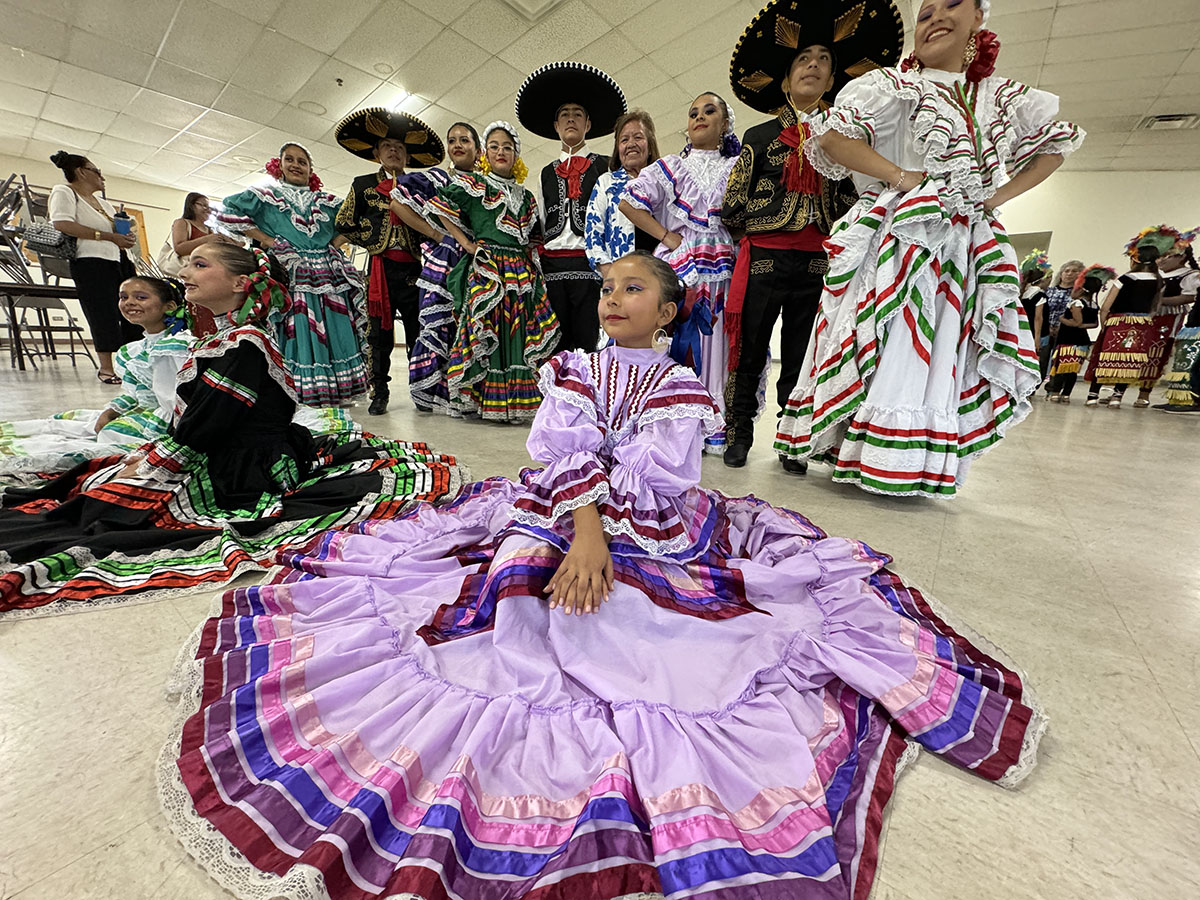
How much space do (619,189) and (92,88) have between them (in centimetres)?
838

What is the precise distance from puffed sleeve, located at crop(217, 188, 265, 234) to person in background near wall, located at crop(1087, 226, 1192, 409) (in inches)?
333

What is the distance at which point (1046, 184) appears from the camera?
9.66 metres

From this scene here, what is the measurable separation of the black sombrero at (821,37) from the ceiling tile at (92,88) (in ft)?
27.2

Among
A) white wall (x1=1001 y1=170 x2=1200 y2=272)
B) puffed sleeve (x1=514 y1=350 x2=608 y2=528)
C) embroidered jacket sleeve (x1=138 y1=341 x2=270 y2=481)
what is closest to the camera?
puffed sleeve (x1=514 y1=350 x2=608 y2=528)

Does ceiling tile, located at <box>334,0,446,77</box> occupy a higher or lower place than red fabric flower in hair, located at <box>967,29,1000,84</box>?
higher

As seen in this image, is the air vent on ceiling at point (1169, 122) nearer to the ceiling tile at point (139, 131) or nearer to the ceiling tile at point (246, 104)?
the ceiling tile at point (246, 104)

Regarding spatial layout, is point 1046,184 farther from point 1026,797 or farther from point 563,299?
point 1026,797

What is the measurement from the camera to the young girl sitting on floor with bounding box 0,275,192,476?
77.9 inches

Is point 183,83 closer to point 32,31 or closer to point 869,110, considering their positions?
point 32,31

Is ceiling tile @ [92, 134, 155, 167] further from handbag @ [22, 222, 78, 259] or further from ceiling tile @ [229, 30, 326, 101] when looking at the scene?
handbag @ [22, 222, 78, 259]

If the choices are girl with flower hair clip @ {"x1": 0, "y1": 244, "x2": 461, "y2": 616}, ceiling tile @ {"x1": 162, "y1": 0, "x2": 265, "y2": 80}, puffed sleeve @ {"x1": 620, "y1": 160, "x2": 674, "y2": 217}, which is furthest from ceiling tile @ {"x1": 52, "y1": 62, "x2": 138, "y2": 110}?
puffed sleeve @ {"x1": 620, "y1": 160, "x2": 674, "y2": 217}

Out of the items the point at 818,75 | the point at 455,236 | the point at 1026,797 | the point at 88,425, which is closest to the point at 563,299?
the point at 455,236

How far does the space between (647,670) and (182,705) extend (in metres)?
0.81

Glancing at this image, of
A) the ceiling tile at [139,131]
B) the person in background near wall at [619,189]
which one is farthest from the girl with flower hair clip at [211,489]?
the ceiling tile at [139,131]
